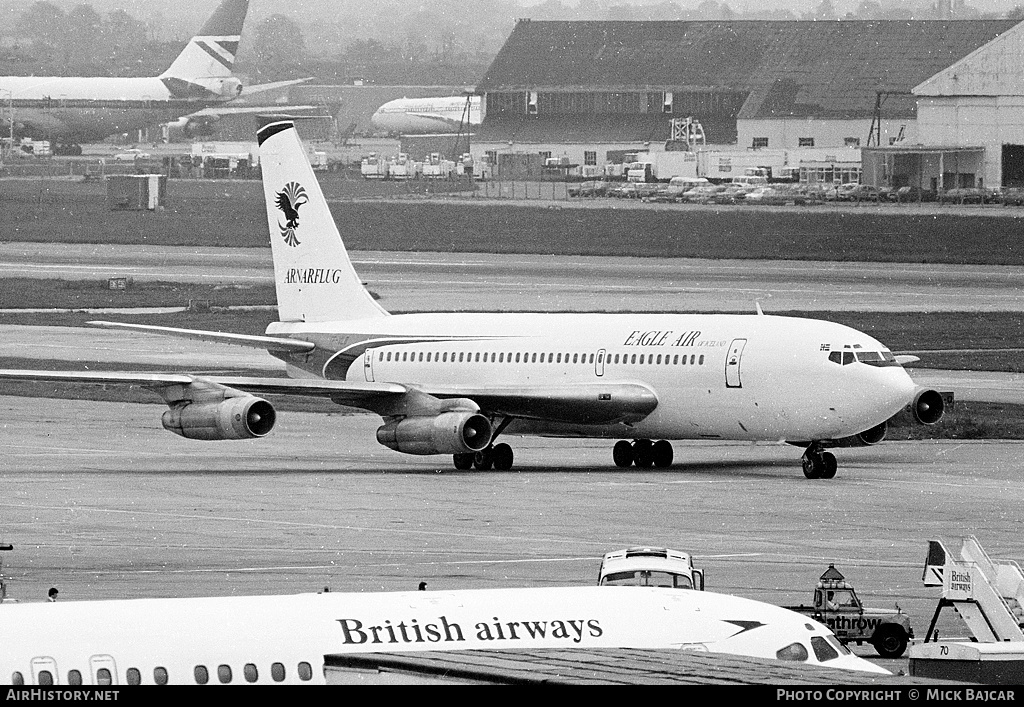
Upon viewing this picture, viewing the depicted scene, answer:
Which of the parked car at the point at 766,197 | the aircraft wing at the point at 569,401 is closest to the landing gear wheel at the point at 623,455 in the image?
the aircraft wing at the point at 569,401

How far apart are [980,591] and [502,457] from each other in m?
24.8

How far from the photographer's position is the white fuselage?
43719 millimetres

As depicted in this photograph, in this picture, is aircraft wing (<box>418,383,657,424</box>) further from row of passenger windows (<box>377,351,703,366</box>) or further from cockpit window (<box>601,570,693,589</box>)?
cockpit window (<box>601,570,693,589</box>)

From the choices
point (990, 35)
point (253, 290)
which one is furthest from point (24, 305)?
point (990, 35)

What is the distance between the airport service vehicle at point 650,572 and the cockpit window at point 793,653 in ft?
21.4

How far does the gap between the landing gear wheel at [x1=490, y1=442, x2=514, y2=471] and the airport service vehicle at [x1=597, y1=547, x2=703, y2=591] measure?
20.6m

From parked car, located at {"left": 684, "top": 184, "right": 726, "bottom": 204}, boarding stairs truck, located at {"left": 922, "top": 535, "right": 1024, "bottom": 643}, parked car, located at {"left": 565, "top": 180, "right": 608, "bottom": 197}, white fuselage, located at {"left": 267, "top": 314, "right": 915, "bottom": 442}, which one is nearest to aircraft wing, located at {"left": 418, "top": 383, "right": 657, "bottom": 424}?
white fuselage, located at {"left": 267, "top": 314, "right": 915, "bottom": 442}

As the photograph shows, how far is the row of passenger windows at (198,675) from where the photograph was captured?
54.9 feet

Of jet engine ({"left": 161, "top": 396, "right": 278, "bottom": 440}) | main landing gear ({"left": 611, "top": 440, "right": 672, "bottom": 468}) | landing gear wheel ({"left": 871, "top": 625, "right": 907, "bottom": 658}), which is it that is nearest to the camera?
landing gear wheel ({"left": 871, "top": 625, "right": 907, "bottom": 658})

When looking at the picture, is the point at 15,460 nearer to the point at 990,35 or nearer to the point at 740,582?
the point at 740,582

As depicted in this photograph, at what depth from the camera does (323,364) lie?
50750 millimetres

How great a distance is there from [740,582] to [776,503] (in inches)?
380

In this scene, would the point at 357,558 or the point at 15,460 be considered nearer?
the point at 357,558

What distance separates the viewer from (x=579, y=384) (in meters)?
46.5
